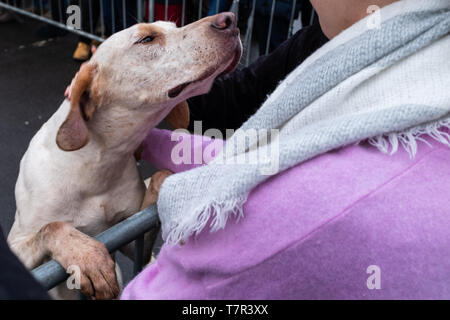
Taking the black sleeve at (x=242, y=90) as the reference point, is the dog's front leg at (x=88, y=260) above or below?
below

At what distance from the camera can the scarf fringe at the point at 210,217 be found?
81 cm

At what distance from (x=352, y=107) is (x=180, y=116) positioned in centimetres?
97

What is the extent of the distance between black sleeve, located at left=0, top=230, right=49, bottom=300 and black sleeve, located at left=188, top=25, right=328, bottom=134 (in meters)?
1.32

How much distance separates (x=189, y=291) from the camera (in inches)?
35.0

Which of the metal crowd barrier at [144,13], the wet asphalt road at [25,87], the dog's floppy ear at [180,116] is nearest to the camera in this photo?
the dog's floppy ear at [180,116]

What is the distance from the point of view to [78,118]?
142 cm

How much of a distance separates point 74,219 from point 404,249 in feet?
3.81

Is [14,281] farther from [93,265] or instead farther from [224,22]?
[224,22]

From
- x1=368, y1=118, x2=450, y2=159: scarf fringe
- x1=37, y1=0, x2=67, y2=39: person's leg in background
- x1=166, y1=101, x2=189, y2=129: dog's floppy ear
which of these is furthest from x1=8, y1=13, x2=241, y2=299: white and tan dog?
x1=37, y1=0, x2=67, y2=39: person's leg in background

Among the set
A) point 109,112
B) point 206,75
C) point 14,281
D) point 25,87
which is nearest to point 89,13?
point 25,87

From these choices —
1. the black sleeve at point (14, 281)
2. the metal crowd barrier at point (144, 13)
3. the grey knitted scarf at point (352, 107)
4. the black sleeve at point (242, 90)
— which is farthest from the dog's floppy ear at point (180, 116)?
the metal crowd barrier at point (144, 13)

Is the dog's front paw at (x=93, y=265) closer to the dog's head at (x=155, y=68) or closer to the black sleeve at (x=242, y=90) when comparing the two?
the dog's head at (x=155, y=68)

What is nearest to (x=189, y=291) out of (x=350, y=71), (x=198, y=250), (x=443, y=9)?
(x=198, y=250)
